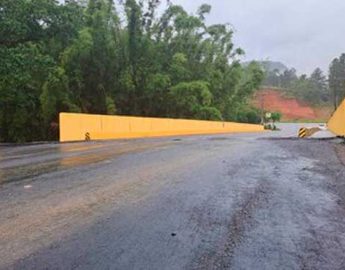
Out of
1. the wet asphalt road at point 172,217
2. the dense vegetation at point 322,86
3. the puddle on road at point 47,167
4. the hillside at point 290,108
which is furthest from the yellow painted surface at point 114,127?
the hillside at point 290,108

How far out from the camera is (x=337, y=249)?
5.29 meters

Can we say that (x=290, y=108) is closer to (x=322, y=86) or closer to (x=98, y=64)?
(x=322, y=86)

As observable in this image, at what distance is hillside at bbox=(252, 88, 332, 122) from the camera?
489 ft

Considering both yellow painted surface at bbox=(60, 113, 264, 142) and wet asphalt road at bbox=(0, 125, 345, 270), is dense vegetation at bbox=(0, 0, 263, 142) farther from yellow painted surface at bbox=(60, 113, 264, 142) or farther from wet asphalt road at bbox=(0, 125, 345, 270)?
wet asphalt road at bbox=(0, 125, 345, 270)

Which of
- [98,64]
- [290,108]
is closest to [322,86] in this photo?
[290,108]

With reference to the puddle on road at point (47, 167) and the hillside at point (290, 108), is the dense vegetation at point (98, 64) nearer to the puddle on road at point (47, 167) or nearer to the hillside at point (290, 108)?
the puddle on road at point (47, 167)

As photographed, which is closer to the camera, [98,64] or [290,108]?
[98,64]

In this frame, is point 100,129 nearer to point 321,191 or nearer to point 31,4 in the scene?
point 31,4

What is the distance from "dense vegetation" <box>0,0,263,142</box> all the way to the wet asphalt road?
1907 cm

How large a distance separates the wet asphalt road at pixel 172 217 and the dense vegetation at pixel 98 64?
62.6 feet

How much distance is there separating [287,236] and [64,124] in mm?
20458

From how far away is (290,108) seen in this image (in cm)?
15888

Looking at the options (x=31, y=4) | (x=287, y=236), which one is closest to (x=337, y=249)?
(x=287, y=236)

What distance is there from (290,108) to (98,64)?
125 metres
